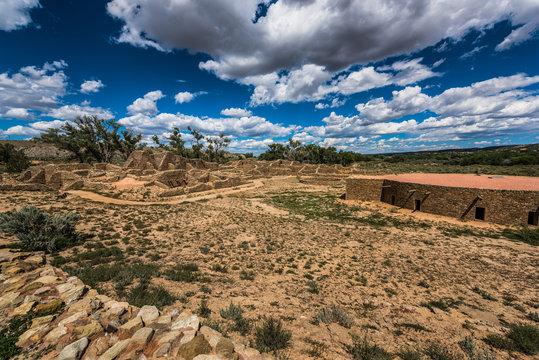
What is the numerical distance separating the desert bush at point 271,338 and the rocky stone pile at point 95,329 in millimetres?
628

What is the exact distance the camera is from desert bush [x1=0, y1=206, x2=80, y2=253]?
6.68 m

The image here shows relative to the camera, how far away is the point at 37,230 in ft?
24.3

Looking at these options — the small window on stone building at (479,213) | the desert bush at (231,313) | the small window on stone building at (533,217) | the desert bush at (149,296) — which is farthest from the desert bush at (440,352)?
the small window on stone building at (533,217)

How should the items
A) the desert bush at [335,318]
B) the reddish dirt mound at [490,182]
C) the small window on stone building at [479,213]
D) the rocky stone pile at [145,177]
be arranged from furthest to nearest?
the rocky stone pile at [145,177], the reddish dirt mound at [490,182], the small window on stone building at [479,213], the desert bush at [335,318]

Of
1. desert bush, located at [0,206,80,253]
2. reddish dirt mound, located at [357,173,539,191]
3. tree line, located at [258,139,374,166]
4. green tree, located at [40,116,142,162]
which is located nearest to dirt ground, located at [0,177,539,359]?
desert bush, located at [0,206,80,253]

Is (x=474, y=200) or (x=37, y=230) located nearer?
(x=37, y=230)

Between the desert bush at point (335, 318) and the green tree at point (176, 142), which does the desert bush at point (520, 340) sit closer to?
the desert bush at point (335, 318)

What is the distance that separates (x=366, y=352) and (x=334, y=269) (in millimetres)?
4626

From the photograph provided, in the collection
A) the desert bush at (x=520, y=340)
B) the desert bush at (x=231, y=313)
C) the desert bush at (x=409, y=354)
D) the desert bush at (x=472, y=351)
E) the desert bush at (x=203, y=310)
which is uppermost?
the desert bush at (x=203, y=310)

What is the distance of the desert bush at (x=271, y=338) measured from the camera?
12.5 feet

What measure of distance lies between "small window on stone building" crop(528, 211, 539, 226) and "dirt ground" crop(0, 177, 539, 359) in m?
2.52

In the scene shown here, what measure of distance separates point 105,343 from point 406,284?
9.02 metres

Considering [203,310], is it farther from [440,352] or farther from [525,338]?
[525,338]

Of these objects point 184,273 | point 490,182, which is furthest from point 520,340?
point 490,182
